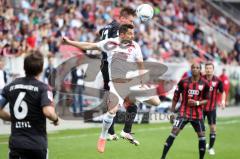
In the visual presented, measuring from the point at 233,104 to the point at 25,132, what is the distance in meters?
24.3

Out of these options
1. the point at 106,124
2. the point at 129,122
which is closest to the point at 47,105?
the point at 106,124

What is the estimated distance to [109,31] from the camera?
12523 mm

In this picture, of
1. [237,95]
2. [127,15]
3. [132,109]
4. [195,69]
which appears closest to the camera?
[127,15]

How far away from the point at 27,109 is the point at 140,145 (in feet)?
29.2

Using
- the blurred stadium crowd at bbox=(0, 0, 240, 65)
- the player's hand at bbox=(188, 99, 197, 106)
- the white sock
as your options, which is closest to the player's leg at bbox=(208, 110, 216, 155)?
the player's hand at bbox=(188, 99, 197, 106)

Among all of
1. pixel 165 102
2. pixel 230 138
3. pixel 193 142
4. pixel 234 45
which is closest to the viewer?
pixel 193 142

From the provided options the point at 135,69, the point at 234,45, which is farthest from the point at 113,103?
the point at 234,45

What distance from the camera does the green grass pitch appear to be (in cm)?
1470

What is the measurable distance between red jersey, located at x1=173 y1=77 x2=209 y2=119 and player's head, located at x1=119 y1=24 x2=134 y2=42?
6.88 feet

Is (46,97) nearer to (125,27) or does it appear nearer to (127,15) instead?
(125,27)

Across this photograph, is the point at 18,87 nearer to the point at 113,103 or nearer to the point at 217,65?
the point at 113,103

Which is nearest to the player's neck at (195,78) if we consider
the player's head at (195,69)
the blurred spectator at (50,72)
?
the player's head at (195,69)

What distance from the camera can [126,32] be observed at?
12117mm

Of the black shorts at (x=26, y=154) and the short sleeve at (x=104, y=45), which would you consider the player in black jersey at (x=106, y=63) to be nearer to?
the short sleeve at (x=104, y=45)
